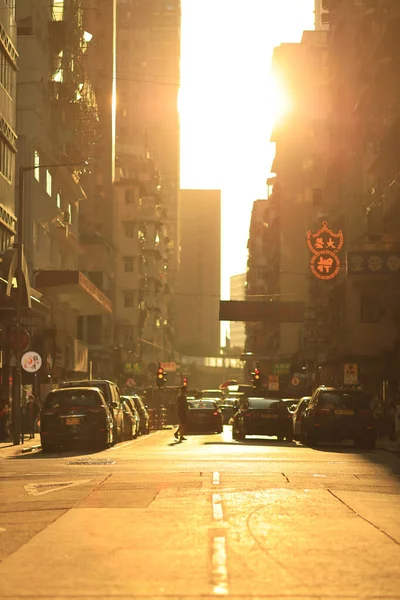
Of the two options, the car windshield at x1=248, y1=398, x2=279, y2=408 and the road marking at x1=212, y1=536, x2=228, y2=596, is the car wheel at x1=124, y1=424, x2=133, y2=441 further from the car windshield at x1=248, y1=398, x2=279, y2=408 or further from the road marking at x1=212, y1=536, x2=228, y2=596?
the road marking at x1=212, y1=536, x2=228, y2=596

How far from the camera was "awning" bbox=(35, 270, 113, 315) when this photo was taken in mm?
62406

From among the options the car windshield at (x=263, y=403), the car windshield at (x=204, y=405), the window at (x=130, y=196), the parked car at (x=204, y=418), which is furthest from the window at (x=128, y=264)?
the car windshield at (x=263, y=403)

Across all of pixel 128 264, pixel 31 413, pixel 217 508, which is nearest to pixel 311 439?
pixel 31 413

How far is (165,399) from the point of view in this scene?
320ft

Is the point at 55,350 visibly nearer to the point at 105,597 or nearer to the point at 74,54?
the point at 74,54

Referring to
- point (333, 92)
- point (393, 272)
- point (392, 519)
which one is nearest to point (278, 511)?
point (392, 519)

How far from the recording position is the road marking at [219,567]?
838 cm

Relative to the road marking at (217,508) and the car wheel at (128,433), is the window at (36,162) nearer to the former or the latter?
the car wheel at (128,433)

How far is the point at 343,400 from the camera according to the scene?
3466 centimetres

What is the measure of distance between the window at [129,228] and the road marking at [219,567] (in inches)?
4956

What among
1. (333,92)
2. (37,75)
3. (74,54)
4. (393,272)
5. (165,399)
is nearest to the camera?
(393,272)

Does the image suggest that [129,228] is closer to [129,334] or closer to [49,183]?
[129,334]

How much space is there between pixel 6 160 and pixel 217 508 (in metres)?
35.1

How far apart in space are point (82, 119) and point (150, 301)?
80249 mm
